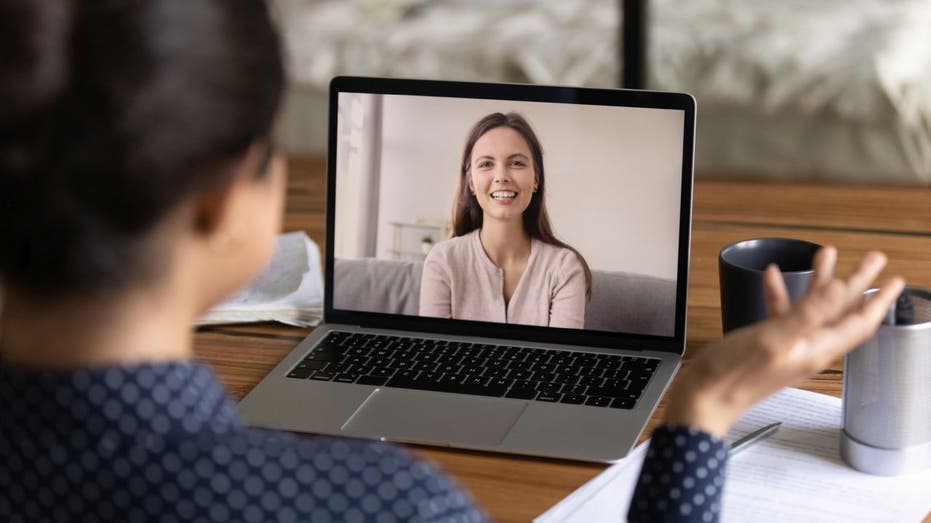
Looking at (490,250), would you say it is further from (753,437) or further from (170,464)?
(170,464)

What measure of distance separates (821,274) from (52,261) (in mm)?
521

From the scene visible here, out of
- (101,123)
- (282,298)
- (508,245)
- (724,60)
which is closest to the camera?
(101,123)

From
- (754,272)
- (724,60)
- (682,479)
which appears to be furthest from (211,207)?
(724,60)

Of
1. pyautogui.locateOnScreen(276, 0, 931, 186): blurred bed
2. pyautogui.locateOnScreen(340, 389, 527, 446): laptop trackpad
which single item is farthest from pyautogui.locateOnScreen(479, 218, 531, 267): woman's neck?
pyautogui.locateOnScreen(276, 0, 931, 186): blurred bed

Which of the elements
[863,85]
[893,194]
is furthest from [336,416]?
[863,85]

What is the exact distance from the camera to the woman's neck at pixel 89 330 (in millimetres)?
587

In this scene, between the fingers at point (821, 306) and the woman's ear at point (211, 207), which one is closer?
the woman's ear at point (211, 207)

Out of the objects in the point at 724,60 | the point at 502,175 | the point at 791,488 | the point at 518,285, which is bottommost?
the point at 791,488

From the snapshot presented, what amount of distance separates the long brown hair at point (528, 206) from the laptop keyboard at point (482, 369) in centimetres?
9

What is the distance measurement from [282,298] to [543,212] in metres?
0.33

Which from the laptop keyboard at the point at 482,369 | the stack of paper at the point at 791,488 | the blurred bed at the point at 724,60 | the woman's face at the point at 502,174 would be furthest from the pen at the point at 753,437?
the blurred bed at the point at 724,60

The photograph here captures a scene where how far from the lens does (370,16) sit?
9.87ft

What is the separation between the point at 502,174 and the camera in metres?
1.24

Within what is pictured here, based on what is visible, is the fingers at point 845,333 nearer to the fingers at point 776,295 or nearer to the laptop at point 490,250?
the fingers at point 776,295
